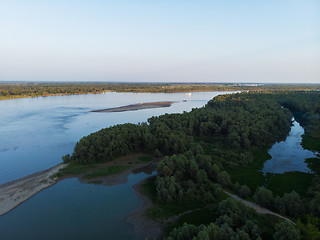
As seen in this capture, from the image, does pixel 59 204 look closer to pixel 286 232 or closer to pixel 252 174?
pixel 286 232

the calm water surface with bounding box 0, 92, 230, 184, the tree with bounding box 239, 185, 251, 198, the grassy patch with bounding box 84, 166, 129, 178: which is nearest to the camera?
the tree with bounding box 239, 185, 251, 198

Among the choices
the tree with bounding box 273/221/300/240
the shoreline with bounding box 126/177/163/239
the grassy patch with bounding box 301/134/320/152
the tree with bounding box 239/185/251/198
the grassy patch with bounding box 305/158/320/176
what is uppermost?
the tree with bounding box 273/221/300/240

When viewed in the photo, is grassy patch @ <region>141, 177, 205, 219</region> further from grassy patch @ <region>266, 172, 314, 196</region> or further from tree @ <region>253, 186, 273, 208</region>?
grassy patch @ <region>266, 172, 314, 196</region>

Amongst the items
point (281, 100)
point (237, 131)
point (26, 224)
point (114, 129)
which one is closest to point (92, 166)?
point (114, 129)

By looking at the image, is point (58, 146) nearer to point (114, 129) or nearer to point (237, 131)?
point (114, 129)

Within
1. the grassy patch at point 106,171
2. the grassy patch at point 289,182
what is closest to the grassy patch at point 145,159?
the grassy patch at point 106,171

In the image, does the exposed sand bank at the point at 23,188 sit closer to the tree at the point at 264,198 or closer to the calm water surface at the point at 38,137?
the calm water surface at the point at 38,137

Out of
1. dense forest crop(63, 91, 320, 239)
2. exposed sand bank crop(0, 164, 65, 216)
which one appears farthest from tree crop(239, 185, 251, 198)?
exposed sand bank crop(0, 164, 65, 216)
